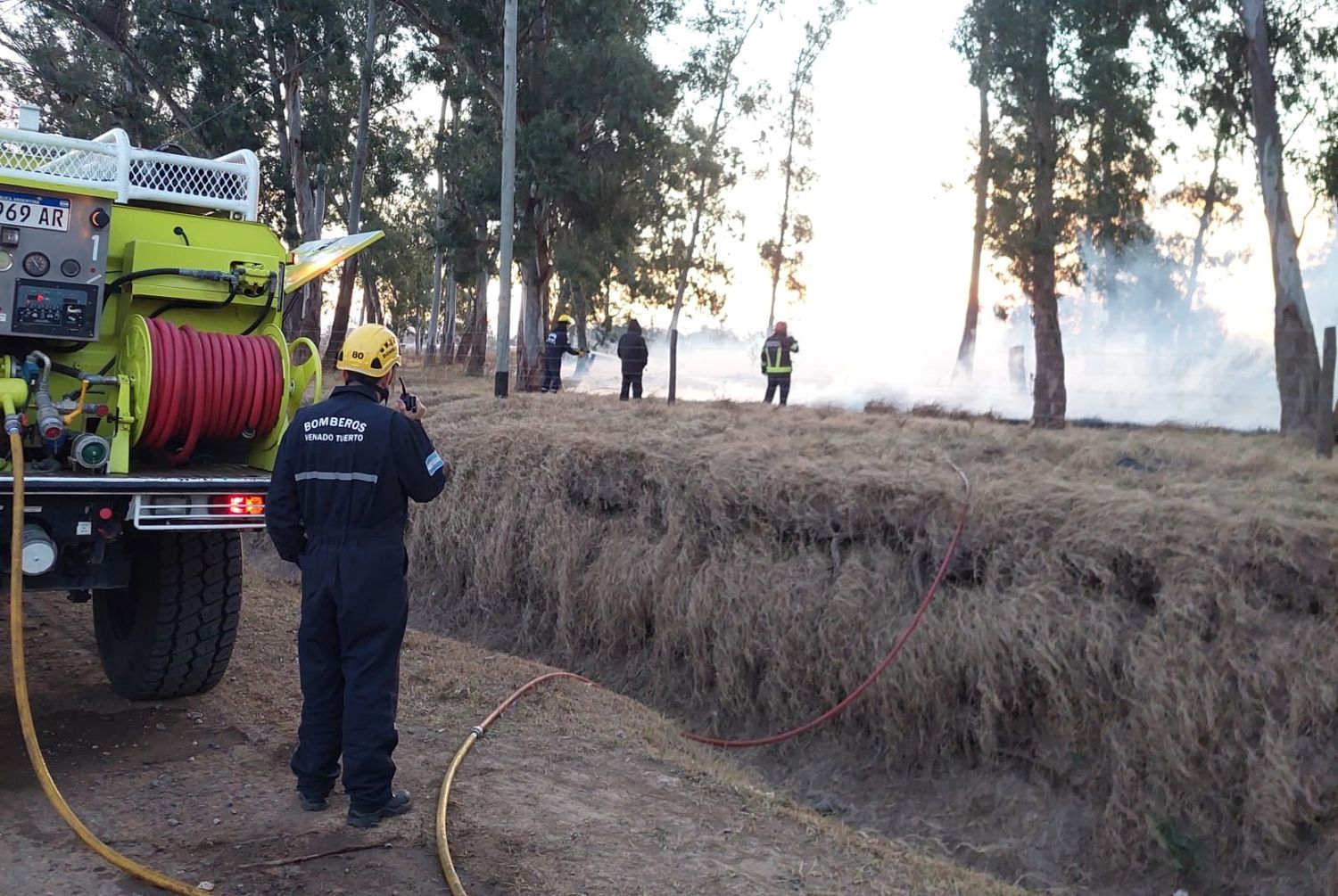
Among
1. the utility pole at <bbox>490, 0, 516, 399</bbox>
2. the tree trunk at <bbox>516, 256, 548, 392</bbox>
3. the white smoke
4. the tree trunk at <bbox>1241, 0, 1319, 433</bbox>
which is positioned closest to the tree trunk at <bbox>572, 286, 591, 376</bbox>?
the white smoke

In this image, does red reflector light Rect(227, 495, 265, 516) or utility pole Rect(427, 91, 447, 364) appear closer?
red reflector light Rect(227, 495, 265, 516)

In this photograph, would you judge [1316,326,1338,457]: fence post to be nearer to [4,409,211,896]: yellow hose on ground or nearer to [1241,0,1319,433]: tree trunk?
[1241,0,1319,433]: tree trunk

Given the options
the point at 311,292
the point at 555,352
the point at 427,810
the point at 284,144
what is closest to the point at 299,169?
the point at 284,144

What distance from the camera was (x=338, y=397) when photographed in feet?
15.6

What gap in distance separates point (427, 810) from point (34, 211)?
316 centimetres

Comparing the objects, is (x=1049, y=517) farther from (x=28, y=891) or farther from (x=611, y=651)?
(x=28, y=891)

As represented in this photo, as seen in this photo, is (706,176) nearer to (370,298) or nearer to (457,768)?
(370,298)

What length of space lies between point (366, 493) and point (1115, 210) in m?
15.8

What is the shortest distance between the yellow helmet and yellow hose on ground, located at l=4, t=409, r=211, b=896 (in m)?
1.32

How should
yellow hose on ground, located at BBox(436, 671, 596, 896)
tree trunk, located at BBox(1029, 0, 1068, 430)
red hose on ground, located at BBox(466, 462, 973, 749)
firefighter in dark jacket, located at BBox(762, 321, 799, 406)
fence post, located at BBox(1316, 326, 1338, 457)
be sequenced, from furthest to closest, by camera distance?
firefighter in dark jacket, located at BBox(762, 321, 799, 406)
tree trunk, located at BBox(1029, 0, 1068, 430)
fence post, located at BBox(1316, 326, 1338, 457)
red hose on ground, located at BBox(466, 462, 973, 749)
yellow hose on ground, located at BBox(436, 671, 596, 896)

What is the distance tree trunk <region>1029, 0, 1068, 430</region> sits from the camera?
16906mm

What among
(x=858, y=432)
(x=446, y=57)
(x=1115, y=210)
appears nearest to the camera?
(x=858, y=432)

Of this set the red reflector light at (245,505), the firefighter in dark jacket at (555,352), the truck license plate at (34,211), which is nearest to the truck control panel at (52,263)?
the truck license plate at (34,211)

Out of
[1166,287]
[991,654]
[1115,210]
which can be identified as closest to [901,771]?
[991,654]
